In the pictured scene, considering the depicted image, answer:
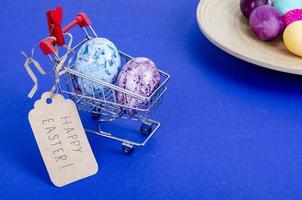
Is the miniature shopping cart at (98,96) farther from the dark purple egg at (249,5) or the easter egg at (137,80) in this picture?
the dark purple egg at (249,5)

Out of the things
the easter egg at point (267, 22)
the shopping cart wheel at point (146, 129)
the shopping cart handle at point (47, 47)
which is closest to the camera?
the shopping cart handle at point (47, 47)

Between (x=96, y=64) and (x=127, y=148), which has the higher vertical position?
(x=96, y=64)

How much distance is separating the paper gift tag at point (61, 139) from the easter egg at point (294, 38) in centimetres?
39

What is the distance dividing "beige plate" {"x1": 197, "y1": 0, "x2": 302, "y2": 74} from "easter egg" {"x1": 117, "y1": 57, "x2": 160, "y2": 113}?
0.21 metres

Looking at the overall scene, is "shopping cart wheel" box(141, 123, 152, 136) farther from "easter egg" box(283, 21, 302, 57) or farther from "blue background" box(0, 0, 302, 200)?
"easter egg" box(283, 21, 302, 57)

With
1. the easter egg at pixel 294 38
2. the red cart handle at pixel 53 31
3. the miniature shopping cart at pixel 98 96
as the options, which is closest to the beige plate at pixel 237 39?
the easter egg at pixel 294 38

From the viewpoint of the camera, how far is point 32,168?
0.62m

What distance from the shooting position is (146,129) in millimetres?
669

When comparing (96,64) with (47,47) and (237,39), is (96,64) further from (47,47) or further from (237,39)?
(237,39)

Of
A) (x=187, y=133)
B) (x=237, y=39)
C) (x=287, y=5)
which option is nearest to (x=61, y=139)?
(x=187, y=133)

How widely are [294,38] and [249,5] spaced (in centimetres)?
14

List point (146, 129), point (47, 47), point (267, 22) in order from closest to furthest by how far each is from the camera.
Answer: point (47, 47), point (146, 129), point (267, 22)

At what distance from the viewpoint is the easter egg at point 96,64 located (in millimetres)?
600

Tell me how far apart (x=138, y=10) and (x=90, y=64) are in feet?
1.41
